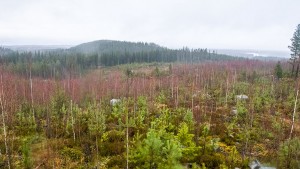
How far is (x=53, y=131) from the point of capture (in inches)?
865

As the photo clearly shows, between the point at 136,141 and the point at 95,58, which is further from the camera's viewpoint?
the point at 95,58

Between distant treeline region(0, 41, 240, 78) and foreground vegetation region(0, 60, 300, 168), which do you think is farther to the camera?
distant treeline region(0, 41, 240, 78)

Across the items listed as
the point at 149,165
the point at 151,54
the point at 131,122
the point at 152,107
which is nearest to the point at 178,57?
the point at 151,54

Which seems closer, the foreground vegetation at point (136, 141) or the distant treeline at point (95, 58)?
the foreground vegetation at point (136, 141)

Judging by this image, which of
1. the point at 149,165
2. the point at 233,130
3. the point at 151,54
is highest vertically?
the point at 151,54

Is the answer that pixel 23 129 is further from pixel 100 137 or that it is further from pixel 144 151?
pixel 144 151

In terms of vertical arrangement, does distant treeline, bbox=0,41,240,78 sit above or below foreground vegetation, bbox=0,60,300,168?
above

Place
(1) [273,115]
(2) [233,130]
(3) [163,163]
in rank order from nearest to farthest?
(3) [163,163] < (2) [233,130] < (1) [273,115]

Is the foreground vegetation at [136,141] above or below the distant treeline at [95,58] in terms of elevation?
below

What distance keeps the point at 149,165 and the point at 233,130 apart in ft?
47.5

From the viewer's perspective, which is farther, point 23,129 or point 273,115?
point 273,115

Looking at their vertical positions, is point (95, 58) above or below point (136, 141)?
above

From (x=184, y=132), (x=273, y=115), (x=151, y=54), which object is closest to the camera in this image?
(x=184, y=132)

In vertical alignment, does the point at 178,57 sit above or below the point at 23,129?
above
